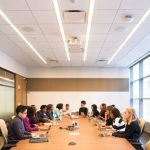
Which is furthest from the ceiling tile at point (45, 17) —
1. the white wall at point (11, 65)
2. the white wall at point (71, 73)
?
the white wall at point (71, 73)

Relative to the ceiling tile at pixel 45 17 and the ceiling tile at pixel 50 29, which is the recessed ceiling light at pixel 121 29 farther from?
the ceiling tile at pixel 45 17

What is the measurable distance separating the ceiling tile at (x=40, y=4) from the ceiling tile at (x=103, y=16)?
85cm

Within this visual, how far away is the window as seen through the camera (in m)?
9.71

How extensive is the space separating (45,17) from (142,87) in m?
6.62

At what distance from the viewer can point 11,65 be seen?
9.41m

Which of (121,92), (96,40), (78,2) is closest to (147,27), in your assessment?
(96,40)

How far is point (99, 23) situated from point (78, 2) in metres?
1.20

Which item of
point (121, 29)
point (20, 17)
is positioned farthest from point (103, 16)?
point (20, 17)

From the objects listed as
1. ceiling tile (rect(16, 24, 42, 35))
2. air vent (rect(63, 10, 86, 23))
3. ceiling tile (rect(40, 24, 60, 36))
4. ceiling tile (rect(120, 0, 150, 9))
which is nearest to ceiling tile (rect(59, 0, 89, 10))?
air vent (rect(63, 10, 86, 23))

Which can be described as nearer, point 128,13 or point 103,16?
point 128,13

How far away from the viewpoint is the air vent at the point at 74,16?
4.48 meters

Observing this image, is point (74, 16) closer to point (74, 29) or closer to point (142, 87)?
point (74, 29)

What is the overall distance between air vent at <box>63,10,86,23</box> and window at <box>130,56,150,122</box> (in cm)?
523

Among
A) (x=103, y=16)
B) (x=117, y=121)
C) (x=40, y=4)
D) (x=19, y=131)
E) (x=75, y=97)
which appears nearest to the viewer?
(x=40, y=4)
